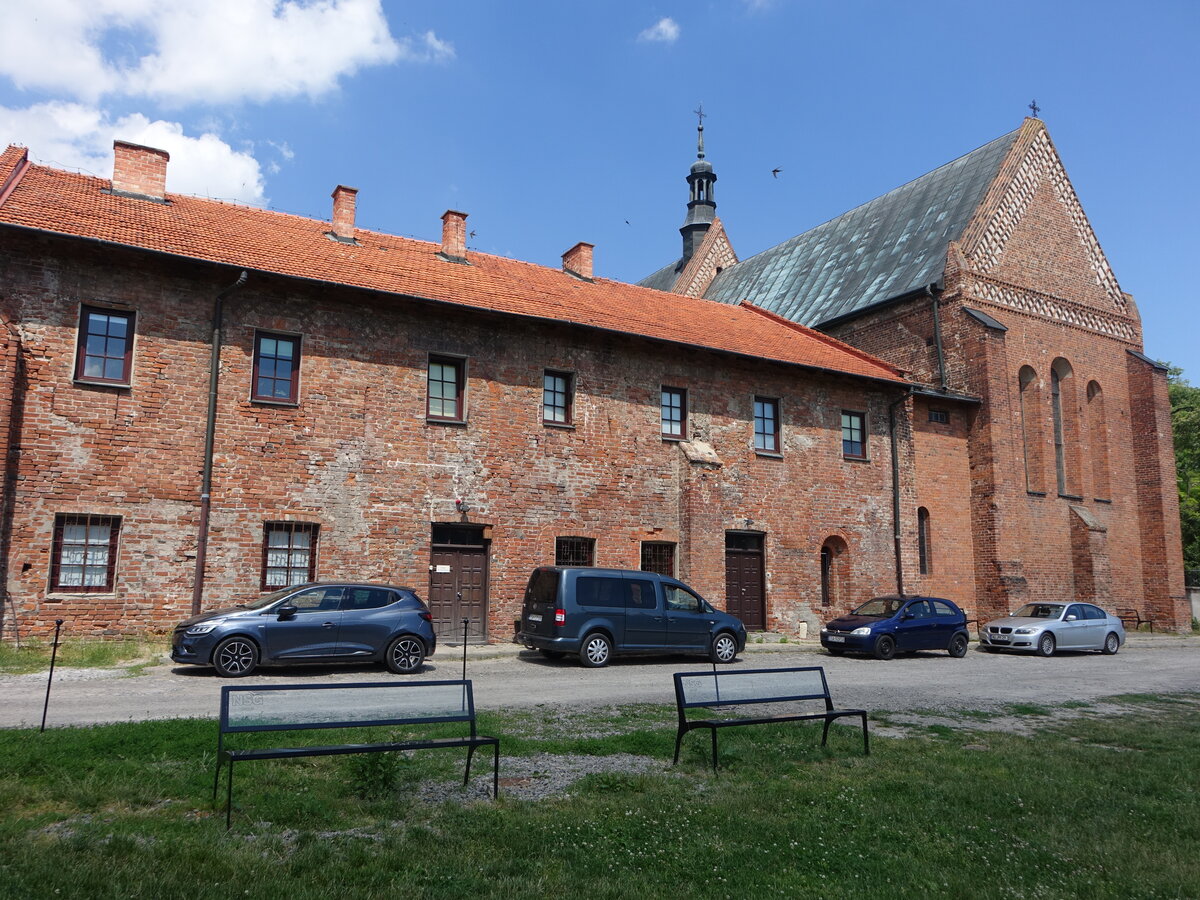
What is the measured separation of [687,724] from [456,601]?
11.7m

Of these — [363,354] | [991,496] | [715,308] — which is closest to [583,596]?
[363,354]

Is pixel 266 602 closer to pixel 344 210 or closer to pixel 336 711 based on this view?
pixel 336 711

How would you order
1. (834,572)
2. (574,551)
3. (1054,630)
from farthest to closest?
(834,572), (1054,630), (574,551)

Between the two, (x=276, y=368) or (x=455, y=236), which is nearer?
(x=276, y=368)

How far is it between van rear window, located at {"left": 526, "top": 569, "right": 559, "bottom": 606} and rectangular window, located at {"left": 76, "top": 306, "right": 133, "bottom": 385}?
8066 millimetres

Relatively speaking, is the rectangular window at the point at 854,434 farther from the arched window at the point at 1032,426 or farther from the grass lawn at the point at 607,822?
the grass lawn at the point at 607,822

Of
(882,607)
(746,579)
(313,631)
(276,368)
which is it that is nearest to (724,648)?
(882,607)

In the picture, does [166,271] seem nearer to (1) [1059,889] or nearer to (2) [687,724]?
(2) [687,724]

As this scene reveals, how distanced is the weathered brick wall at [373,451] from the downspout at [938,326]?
211 inches

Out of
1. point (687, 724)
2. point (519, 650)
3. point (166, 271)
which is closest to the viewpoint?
point (687, 724)

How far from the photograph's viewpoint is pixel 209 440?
A: 16172mm

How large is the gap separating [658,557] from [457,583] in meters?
5.03

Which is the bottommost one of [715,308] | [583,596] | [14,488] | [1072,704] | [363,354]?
[1072,704]

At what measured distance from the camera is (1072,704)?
37.3ft
